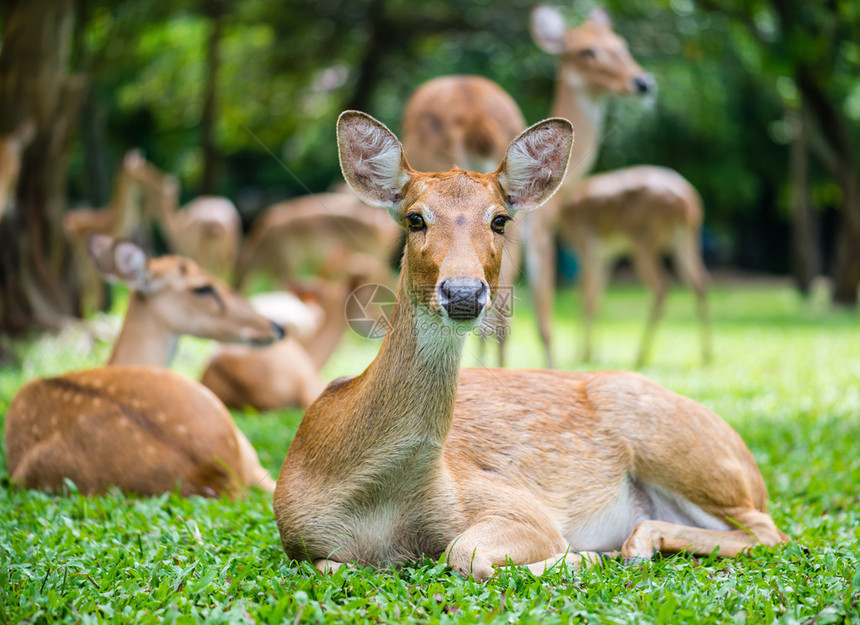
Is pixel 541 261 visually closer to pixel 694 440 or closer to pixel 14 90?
pixel 694 440

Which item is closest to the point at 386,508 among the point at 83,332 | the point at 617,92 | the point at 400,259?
the point at 400,259

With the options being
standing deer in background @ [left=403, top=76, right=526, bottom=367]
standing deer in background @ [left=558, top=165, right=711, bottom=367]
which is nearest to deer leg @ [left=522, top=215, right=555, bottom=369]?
standing deer in background @ [left=403, top=76, right=526, bottom=367]

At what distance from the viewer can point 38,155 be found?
31.7 ft

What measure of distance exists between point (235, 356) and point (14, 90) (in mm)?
4304

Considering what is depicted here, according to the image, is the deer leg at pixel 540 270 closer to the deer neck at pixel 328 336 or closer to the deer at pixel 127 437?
the deer neck at pixel 328 336

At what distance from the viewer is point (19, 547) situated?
11.2 ft

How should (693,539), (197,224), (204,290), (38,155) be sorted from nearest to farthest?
(693,539), (204,290), (38,155), (197,224)

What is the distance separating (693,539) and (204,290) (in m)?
3.56

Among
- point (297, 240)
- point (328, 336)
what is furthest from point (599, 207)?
point (297, 240)

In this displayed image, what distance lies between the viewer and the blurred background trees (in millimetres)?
9922

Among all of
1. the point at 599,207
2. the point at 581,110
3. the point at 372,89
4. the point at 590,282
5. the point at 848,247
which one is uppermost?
the point at 581,110

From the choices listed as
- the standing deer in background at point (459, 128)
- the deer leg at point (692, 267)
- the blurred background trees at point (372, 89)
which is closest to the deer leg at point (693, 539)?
the standing deer in background at point (459, 128)

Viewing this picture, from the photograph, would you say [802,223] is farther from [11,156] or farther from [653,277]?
[11,156]

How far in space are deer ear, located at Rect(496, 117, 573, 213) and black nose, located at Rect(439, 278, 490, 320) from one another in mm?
628
